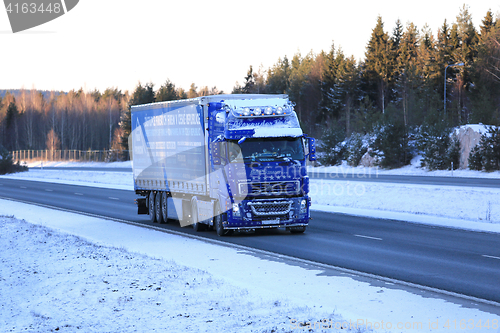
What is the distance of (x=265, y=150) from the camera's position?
16703 mm

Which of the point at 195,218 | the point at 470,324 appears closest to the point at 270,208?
the point at 195,218

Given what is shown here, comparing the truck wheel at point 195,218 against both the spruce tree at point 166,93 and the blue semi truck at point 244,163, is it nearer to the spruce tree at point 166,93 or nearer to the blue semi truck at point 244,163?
the blue semi truck at point 244,163

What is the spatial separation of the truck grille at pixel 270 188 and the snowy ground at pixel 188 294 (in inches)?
77.3

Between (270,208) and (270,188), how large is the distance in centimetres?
56

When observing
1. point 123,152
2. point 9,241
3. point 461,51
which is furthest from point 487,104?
point 123,152

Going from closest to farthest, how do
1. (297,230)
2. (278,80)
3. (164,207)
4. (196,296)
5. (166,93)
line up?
(196,296)
(297,230)
(164,207)
(166,93)
(278,80)

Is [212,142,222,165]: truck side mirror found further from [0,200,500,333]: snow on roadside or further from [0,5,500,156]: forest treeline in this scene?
[0,5,500,156]: forest treeline

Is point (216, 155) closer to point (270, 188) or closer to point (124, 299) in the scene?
point (270, 188)

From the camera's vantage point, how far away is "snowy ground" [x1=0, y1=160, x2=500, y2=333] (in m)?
7.49

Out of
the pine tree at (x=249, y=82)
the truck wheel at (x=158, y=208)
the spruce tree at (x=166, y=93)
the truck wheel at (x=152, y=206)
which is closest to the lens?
the truck wheel at (x=158, y=208)

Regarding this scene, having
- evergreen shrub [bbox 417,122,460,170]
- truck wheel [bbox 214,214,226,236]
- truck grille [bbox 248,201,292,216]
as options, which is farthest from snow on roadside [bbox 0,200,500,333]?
evergreen shrub [bbox 417,122,460,170]

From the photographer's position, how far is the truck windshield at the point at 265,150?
1652cm

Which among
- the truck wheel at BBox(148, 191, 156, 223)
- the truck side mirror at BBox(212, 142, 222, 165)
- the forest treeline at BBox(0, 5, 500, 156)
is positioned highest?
the forest treeline at BBox(0, 5, 500, 156)

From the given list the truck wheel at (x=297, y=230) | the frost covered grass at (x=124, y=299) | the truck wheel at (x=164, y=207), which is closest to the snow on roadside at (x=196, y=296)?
the frost covered grass at (x=124, y=299)
